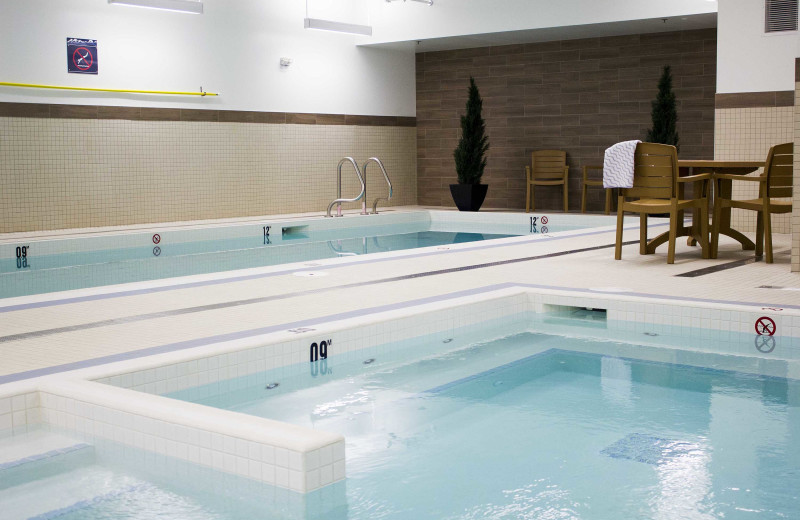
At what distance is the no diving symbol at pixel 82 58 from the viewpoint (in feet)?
32.0

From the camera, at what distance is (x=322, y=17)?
40.9ft

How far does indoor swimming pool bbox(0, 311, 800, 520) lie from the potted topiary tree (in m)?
7.99

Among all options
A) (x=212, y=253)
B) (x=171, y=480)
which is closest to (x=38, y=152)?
(x=212, y=253)

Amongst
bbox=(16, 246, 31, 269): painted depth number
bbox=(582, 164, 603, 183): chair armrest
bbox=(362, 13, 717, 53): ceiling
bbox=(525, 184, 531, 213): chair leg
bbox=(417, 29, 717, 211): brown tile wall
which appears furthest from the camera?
bbox=(525, 184, 531, 213): chair leg

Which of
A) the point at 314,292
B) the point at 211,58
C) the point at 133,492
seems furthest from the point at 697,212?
the point at 211,58

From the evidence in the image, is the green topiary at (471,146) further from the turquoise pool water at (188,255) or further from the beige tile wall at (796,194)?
the beige tile wall at (796,194)

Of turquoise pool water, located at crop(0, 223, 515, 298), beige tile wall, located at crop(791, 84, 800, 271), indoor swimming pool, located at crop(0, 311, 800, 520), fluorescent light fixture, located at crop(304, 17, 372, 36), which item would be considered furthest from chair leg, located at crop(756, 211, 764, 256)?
fluorescent light fixture, located at crop(304, 17, 372, 36)

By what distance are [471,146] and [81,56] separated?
527 centimetres

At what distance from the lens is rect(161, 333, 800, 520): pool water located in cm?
261

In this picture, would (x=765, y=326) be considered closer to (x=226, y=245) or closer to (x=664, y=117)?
(x=226, y=245)

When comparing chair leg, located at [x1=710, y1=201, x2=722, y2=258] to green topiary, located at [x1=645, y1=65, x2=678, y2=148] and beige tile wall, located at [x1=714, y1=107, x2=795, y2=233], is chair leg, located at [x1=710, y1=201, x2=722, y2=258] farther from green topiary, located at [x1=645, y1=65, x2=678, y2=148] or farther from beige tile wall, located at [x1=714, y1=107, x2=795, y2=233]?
green topiary, located at [x1=645, y1=65, x2=678, y2=148]

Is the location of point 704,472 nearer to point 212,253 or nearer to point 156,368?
point 156,368

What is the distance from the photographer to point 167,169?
10.8 meters

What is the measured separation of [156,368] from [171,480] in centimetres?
84
